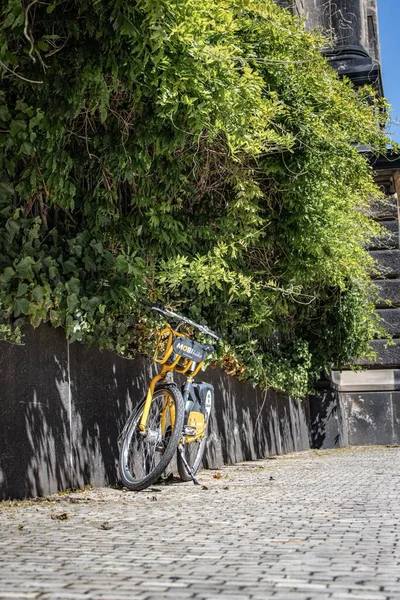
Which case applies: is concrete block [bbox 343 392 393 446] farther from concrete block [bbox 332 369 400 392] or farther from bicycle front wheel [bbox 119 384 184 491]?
bicycle front wheel [bbox 119 384 184 491]

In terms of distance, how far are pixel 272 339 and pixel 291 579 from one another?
12.2 metres

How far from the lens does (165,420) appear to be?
8258 millimetres

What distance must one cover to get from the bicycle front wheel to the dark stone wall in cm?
30

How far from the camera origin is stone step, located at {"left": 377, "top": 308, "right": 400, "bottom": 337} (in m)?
21.7

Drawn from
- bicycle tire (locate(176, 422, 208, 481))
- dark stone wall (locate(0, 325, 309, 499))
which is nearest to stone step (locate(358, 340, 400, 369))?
bicycle tire (locate(176, 422, 208, 481))

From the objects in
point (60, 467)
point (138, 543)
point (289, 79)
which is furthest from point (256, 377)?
point (138, 543)

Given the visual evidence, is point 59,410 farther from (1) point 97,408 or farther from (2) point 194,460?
(2) point 194,460

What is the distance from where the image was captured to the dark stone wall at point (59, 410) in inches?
278

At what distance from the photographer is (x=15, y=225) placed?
7.04 m

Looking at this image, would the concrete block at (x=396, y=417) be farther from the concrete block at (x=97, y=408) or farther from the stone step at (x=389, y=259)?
the concrete block at (x=97, y=408)

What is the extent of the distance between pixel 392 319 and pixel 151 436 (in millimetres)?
14403

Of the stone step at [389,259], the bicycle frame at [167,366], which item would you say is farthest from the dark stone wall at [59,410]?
the stone step at [389,259]

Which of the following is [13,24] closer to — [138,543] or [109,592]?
[138,543]

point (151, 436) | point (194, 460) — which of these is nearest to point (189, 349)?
point (151, 436)
